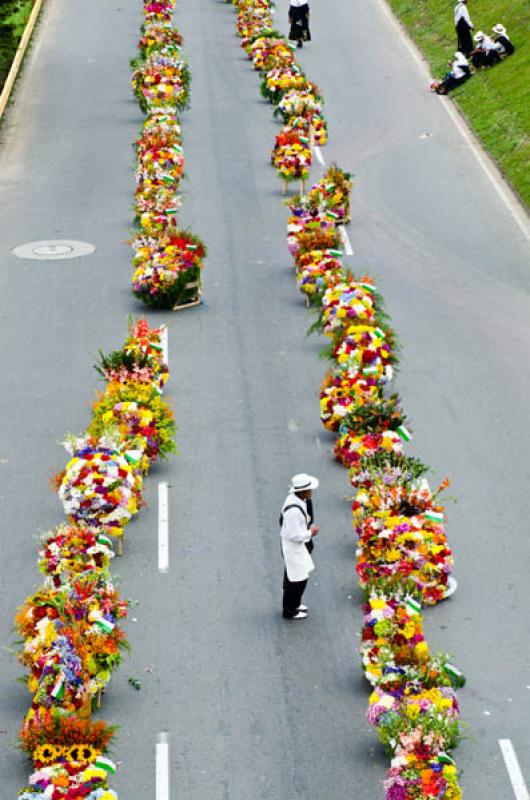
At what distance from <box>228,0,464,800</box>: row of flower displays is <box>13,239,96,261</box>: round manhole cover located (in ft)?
14.1

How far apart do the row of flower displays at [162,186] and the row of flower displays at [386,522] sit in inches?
78.2

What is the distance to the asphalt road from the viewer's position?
1410 centimetres

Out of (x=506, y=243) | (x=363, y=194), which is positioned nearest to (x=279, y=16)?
(x=363, y=194)

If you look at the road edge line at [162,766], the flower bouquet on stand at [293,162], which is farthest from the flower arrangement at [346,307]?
the road edge line at [162,766]

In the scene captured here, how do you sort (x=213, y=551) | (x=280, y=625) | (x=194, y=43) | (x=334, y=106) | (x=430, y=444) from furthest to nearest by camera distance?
(x=194, y=43), (x=334, y=106), (x=430, y=444), (x=213, y=551), (x=280, y=625)

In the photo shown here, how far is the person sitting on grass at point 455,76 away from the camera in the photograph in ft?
128

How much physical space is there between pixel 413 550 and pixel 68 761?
16.3 feet

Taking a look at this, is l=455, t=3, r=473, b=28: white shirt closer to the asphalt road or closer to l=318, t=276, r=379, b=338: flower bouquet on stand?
the asphalt road

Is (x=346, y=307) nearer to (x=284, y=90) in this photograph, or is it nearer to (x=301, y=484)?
(x=301, y=484)

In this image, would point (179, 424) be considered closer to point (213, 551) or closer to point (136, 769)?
point (213, 551)

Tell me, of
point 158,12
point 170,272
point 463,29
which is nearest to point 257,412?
point 170,272

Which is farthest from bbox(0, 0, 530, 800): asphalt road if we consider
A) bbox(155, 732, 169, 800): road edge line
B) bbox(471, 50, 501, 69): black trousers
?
bbox(471, 50, 501, 69): black trousers

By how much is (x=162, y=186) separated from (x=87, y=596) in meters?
16.0

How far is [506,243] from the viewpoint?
29.1 m
